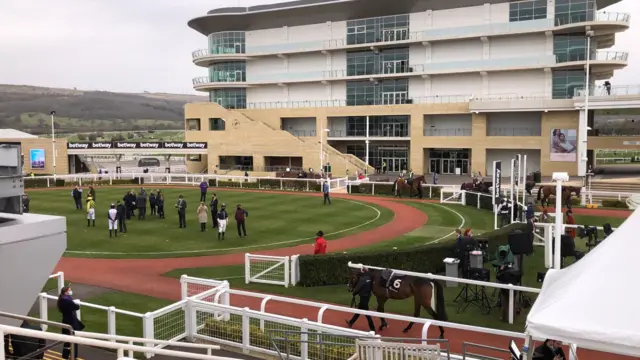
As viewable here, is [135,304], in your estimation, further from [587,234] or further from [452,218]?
[452,218]

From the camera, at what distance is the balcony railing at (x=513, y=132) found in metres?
53.7

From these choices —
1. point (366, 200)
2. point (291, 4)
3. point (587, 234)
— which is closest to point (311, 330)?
point (587, 234)

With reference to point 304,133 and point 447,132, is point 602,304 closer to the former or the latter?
point 447,132

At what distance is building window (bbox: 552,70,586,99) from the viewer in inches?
2023

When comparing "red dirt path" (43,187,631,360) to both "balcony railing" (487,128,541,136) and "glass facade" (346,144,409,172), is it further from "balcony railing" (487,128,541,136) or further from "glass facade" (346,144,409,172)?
"glass facade" (346,144,409,172)

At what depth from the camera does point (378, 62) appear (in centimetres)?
6259

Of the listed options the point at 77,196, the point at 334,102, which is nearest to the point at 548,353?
the point at 77,196

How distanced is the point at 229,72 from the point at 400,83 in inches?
916

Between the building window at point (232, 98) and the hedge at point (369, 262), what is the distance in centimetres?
5729

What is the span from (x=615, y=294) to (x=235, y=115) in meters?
60.3

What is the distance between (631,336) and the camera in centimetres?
466

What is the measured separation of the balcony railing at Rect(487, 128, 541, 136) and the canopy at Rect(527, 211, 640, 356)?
51.3 m

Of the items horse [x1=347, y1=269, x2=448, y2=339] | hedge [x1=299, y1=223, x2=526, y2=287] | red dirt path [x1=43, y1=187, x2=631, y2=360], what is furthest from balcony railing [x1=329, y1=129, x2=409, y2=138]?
horse [x1=347, y1=269, x2=448, y2=339]

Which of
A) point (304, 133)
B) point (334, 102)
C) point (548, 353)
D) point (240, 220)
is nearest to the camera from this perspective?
point (548, 353)
